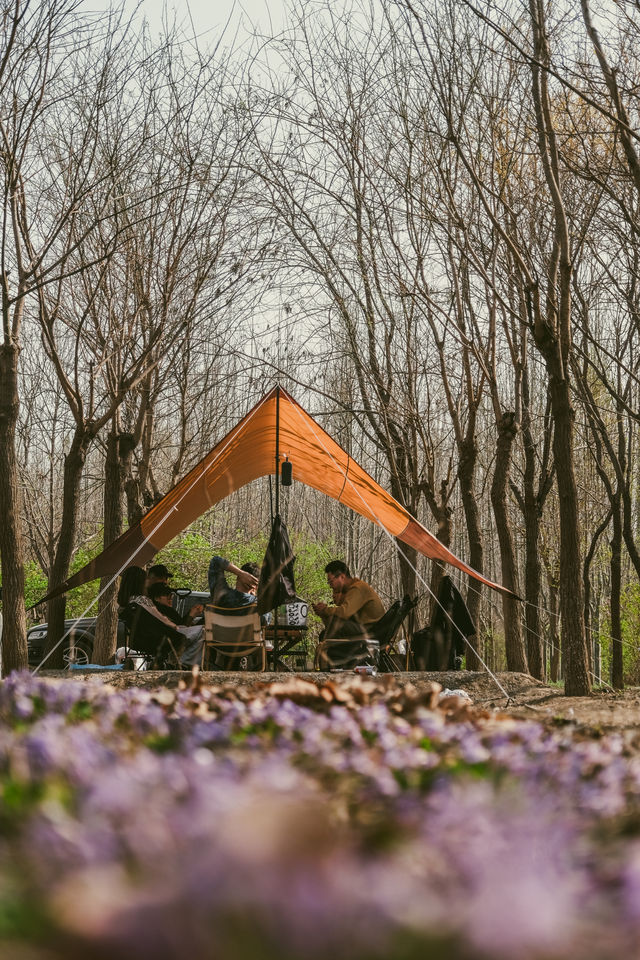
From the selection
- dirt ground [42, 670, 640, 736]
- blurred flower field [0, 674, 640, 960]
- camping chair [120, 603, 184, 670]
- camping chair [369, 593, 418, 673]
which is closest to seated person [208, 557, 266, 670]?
camping chair [120, 603, 184, 670]

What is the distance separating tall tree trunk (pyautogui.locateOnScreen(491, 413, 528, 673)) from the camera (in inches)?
428

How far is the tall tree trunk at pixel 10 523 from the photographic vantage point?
8570 mm

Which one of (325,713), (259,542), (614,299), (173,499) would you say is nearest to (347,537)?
(259,542)

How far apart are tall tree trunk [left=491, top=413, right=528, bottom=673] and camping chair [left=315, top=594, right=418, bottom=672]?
1.51m

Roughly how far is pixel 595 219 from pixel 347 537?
18.0 meters

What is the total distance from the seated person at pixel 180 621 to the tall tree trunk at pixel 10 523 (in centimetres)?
197

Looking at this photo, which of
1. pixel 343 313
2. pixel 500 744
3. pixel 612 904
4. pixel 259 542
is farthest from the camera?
pixel 259 542

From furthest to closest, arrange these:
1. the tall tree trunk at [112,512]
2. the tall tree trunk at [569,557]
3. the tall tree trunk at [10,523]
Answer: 1. the tall tree trunk at [112,512]
2. the tall tree trunk at [10,523]
3. the tall tree trunk at [569,557]

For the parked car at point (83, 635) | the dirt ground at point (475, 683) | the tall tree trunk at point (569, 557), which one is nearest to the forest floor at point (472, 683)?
the dirt ground at point (475, 683)

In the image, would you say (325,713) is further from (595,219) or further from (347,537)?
(347,537)

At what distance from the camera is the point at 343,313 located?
A: 12297 millimetres

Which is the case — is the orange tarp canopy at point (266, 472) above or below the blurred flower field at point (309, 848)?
above

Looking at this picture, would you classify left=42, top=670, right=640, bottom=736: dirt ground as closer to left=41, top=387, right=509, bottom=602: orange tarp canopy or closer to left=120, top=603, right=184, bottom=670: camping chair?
left=41, top=387, right=509, bottom=602: orange tarp canopy

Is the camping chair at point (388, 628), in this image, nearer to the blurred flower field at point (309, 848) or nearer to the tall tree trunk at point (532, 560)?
the tall tree trunk at point (532, 560)
